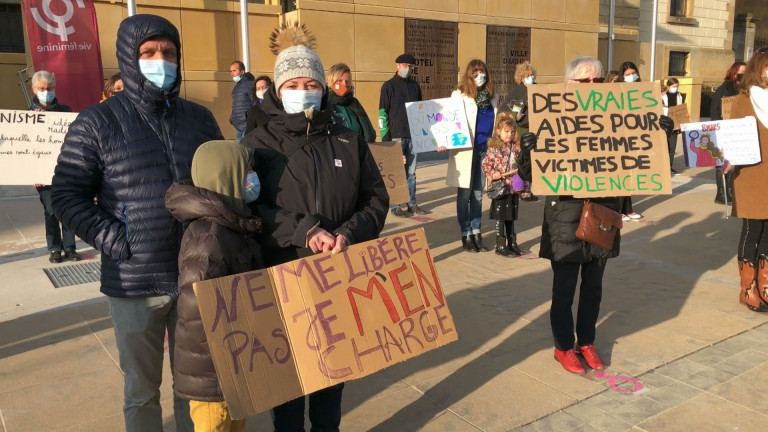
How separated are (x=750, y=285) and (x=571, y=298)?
2063 millimetres

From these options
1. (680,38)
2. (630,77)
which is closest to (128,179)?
(630,77)

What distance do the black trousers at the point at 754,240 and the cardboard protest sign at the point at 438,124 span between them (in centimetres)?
278

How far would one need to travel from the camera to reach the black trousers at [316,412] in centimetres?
283

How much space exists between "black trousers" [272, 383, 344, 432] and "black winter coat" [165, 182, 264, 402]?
535 millimetres

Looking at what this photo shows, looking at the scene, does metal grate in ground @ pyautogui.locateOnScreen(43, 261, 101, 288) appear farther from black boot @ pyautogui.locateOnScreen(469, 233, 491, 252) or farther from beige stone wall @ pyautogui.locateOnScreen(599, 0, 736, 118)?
beige stone wall @ pyautogui.locateOnScreen(599, 0, 736, 118)

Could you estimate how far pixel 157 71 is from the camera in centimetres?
257

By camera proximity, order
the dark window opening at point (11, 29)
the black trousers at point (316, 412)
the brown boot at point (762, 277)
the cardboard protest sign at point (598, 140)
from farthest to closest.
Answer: the dark window opening at point (11, 29) < the brown boot at point (762, 277) < the cardboard protest sign at point (598, 140) < the black trousers at point (316, 412)

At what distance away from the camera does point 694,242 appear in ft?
24.0

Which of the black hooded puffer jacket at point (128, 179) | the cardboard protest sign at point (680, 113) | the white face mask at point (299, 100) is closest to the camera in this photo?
the black hooded puffer jacket at point (128, 179)

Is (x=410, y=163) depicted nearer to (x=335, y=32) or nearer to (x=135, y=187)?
(x=335, y=32)

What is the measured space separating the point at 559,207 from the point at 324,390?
6.31ft

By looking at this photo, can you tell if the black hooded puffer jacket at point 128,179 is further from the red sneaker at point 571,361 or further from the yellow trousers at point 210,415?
the red sneaker at point 571,361

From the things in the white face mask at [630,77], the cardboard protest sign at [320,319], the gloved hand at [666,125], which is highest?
the white face mask at [630,77]

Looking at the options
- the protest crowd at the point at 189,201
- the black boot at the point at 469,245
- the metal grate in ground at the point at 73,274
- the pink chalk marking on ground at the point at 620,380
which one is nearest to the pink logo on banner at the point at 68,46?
the metal grate in ground at the point at 73,274
